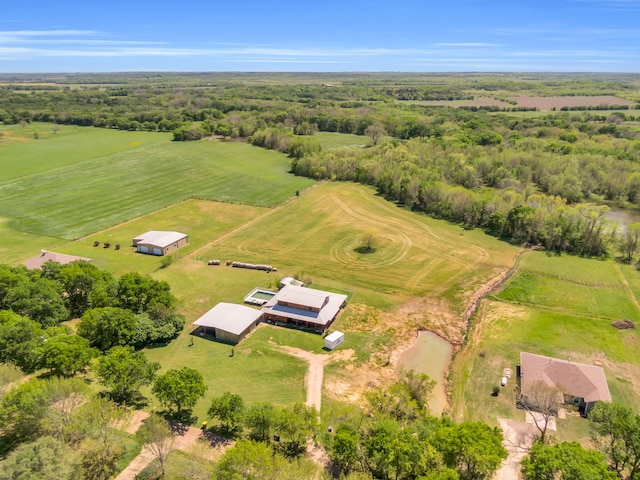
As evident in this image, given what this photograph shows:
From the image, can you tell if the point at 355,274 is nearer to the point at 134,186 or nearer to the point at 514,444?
the point at 514,444

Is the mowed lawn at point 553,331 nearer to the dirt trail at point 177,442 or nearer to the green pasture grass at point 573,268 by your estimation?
the green pasture grass at point 573,268

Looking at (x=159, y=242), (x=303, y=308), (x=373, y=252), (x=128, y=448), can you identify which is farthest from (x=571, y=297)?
(x=159, y=242)

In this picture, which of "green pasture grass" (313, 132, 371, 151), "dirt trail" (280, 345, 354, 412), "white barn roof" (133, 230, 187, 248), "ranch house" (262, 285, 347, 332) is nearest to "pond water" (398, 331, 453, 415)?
"dirt trail" (280, 345, 354, 412)

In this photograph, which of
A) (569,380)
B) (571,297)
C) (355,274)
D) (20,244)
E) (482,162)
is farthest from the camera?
(482,162)

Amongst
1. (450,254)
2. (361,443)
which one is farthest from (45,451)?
(450,254)

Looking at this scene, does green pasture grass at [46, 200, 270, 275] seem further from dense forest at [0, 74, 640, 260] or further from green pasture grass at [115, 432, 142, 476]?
dense forest at [0, 74, 640, 260]

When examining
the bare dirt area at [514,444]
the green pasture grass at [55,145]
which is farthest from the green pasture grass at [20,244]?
the bare dirt area at [514,444]

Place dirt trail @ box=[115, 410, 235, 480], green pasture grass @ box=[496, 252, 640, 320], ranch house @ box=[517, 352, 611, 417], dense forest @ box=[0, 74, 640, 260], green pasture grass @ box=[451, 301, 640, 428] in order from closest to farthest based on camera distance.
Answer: dirt trail @ box=[115, 410, 235, 480] < ranch house @ box=[517, 352, 611, 417] < green pasture grass @ box=[451, 301, 640, 428] < green pasture grass @ box=[496, 252, 640, 320] < dense forest @ box=[0, 74, 640, 260]

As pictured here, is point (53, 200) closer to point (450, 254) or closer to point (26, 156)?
point (26, 156)

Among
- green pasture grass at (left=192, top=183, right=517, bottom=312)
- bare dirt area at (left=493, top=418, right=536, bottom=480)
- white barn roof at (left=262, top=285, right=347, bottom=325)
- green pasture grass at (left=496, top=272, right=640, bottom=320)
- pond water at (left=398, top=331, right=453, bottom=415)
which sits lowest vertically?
pond water at (left=398, top=331, right=453, bottom=415)
